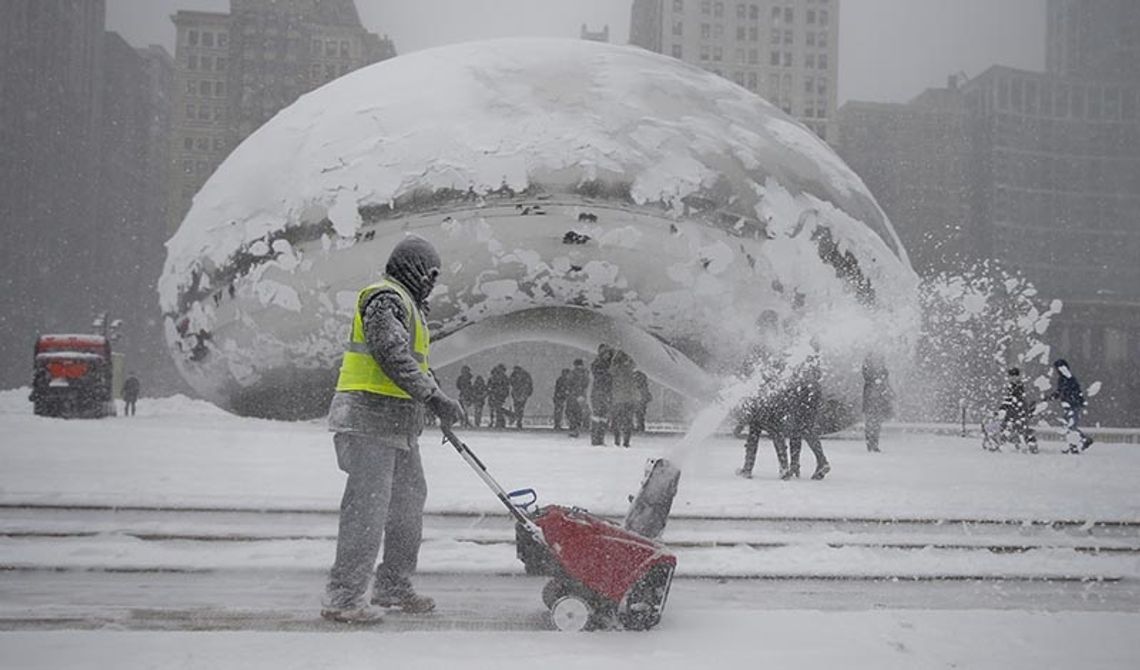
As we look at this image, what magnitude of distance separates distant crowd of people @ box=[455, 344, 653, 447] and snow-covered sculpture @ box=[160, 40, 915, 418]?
4.25 feet

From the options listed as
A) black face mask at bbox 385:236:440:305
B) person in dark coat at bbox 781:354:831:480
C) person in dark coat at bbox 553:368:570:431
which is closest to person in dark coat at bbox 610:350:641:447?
person in dark coat at bbox 781:354:831:480

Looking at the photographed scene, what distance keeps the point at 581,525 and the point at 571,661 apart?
1.43 ft

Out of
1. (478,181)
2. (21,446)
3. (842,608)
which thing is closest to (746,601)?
(842,608)

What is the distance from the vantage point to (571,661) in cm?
243

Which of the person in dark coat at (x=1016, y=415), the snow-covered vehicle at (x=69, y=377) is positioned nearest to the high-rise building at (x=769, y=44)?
the person in dark coat at (x=1016, y=415)

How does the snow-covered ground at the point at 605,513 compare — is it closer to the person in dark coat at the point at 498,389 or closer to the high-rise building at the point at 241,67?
the person in dark coat at the point at 498,389

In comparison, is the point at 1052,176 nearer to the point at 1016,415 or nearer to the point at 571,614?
the point at 1016,415

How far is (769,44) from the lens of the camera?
82000 mm

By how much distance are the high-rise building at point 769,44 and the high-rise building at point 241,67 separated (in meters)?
28.6

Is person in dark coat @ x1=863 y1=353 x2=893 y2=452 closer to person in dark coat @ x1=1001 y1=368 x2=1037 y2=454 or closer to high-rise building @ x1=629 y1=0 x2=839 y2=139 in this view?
person in dark coat @ x1=1001 y1=368 x2=1037 y2=454

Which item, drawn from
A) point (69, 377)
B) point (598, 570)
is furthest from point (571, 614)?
point (69, 377)

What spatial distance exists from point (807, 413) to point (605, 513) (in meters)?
3.01

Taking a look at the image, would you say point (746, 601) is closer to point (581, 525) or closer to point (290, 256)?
point (581, 525)

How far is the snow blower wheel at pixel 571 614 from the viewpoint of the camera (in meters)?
2.74
